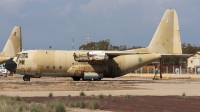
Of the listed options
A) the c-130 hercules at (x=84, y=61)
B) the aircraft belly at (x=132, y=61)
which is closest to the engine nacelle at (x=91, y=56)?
the c-130 hercules at (x=84, y=61)

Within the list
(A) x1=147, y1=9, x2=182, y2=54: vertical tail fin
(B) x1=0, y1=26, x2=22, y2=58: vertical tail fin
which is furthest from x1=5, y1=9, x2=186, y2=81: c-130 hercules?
(B) x1=0, y1=26, x2=22, y2=58: vertical tail fin

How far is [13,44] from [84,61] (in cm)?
2068

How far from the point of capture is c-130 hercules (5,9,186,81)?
48.4m

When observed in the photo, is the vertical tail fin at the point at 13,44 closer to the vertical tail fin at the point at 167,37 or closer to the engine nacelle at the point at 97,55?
the engine nacelle at the point at 97,55

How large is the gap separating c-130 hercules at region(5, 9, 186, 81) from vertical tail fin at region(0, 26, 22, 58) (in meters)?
15.7

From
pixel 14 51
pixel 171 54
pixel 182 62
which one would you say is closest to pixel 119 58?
pixel 171 54

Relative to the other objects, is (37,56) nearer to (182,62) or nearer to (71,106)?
(71,106)

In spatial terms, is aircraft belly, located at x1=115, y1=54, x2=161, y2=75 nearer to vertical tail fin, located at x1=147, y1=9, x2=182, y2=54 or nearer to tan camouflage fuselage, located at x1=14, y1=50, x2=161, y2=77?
tan camouflage fuselage, located at x1=14, y1=50, x2=161, y2=77

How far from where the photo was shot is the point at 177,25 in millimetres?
53906

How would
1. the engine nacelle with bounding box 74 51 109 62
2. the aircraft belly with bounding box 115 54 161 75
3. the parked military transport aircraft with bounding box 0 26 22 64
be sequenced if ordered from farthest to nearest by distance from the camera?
the parked military transport aircraft with bounding box 0 26 22 64 → the aircraft belly with bounding box 115 54 161 75 → the engine nacelle with bounding box 74 51 109 62

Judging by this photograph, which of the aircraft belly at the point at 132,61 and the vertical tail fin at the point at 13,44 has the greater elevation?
the vertical tail fin at the point at 13,44

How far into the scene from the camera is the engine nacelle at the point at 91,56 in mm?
48781

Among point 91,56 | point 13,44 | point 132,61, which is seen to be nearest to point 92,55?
point 91,56

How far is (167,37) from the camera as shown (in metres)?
53.5
